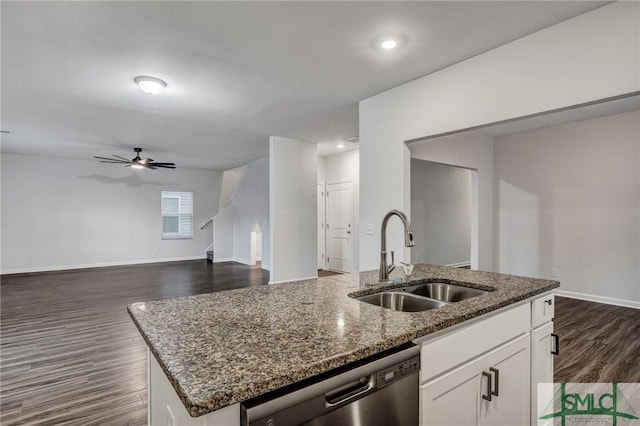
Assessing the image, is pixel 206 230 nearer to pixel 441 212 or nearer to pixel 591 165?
pixel 441 212

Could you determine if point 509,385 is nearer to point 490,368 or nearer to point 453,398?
point 490,368

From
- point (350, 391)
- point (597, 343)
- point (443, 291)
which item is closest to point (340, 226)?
point (597, 343)

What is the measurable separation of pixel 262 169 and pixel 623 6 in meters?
6.84

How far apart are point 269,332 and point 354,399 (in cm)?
34

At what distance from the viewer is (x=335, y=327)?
3.72ft

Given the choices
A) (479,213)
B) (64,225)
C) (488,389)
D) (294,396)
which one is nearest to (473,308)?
(488,389)

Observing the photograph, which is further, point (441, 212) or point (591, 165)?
point (441, 212)

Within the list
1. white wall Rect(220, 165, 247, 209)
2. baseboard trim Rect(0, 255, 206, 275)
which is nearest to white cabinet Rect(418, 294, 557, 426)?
white wall Rect(220, 165, 247, 209)

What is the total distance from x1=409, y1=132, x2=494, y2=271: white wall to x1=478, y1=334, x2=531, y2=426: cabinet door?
12.7ft

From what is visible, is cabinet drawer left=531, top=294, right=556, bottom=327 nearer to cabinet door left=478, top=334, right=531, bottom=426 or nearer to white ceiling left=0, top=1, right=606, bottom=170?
cabinet door left=478, top=334, right=531, bottom=426

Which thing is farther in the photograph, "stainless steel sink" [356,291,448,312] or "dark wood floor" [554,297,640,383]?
"dark wood floor" [554,297,640,383]

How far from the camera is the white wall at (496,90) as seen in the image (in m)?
2.12

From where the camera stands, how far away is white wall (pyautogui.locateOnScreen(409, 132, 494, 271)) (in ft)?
17.3

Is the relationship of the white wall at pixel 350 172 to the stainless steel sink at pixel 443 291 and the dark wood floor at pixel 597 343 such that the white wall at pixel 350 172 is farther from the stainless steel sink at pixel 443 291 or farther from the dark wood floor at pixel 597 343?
the stainless steel sink at pixel 443 291
